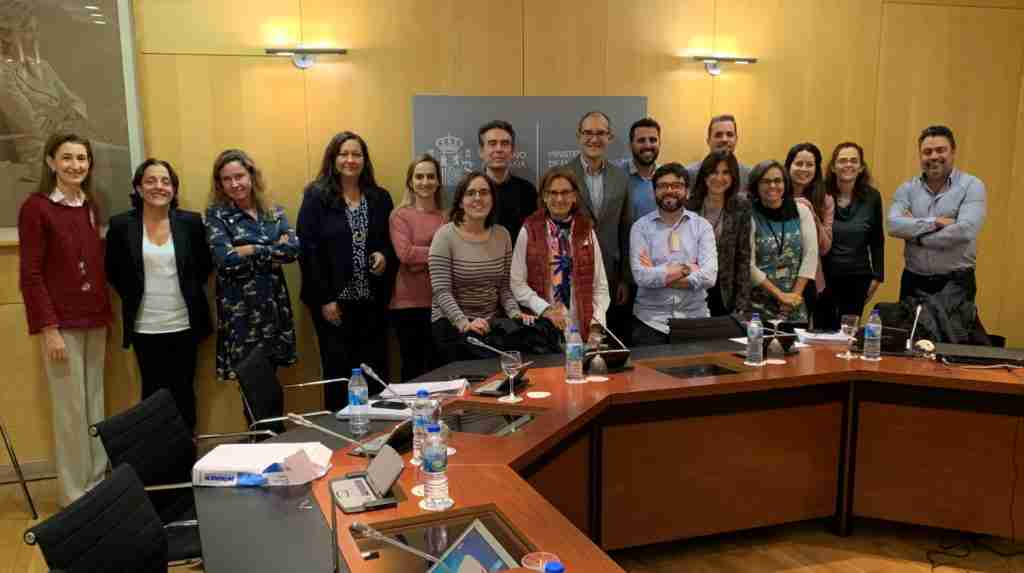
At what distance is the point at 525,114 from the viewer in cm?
468

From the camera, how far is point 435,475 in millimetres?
1923

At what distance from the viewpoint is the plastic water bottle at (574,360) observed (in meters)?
2.92

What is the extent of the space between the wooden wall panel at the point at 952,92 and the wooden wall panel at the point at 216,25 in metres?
4.08

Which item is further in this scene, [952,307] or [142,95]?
[142,95]

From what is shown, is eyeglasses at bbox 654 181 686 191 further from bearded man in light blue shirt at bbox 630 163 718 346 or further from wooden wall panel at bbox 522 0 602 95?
wooden wall panel at bbox 522 0 602 95

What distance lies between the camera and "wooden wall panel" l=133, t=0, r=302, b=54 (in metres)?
4.11

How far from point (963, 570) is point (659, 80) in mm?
3296

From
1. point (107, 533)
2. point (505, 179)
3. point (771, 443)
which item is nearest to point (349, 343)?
point (505, 179)

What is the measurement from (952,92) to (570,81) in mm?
2928

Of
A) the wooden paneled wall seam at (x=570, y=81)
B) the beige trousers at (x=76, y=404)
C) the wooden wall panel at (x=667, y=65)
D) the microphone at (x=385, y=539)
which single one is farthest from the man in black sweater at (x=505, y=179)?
the microphone at (x=385, y=539)

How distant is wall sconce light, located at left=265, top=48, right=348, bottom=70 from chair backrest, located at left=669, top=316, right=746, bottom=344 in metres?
2.50

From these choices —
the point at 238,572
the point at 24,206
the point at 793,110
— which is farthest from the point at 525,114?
the point at 238,572

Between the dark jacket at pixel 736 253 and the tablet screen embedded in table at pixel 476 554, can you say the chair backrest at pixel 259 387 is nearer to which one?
the tablet screen embedded in table at pixel 476 554

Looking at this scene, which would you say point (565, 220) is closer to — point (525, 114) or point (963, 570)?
point (525, 114)
